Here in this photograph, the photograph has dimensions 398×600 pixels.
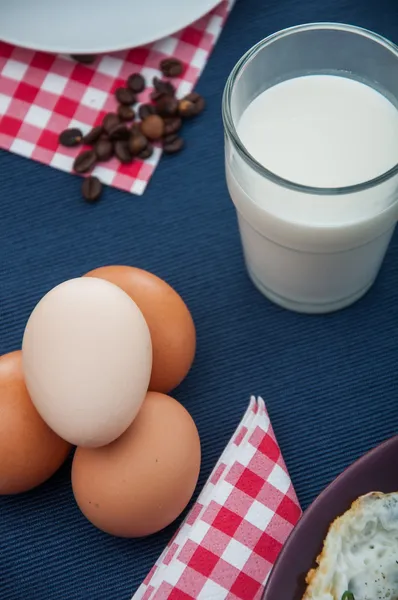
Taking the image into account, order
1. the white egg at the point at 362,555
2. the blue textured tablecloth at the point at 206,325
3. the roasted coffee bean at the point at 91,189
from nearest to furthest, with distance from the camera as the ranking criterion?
the white egg at the point at 362,555
the blue textured tablecloth at the point at 206,325
the roasted coffee bean at the point at 91,189

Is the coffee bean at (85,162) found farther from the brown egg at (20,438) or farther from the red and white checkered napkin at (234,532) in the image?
the red and white checkered napkin at (234,532)

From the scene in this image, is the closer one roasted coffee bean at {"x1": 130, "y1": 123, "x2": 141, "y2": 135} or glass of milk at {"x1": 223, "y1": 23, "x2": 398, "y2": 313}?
glass of milk at {"x1": 223, "y1": 23, "x2": 398, "y2": 313}

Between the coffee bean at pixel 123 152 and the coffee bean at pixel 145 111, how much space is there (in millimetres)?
47

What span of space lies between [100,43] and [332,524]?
73 cm

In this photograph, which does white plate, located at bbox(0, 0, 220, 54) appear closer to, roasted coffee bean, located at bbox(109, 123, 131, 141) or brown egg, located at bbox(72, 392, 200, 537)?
roasted coffee bean, located at bbox(109, 123, 131, 141)

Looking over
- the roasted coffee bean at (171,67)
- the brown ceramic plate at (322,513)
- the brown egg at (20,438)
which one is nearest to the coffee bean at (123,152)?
the roasted coffee bean at (171,67)

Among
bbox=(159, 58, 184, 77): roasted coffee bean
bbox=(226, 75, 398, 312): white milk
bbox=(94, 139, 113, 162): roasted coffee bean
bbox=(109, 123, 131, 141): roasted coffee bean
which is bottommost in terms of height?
bbox=(94, 139, 113, 162): roasted coffee bean

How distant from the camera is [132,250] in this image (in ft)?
3.61

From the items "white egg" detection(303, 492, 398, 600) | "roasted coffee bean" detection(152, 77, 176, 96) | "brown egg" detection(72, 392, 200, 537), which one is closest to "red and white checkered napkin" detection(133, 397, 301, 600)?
"brown egg" detection(72, 392, 200, 537)

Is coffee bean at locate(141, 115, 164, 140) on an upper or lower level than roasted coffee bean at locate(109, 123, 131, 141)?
upper

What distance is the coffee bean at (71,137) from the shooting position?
3.71ft

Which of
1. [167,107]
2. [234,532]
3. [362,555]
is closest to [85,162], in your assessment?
[167,107]

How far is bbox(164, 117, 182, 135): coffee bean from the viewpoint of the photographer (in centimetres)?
113

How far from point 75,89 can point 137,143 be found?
0.14 m
